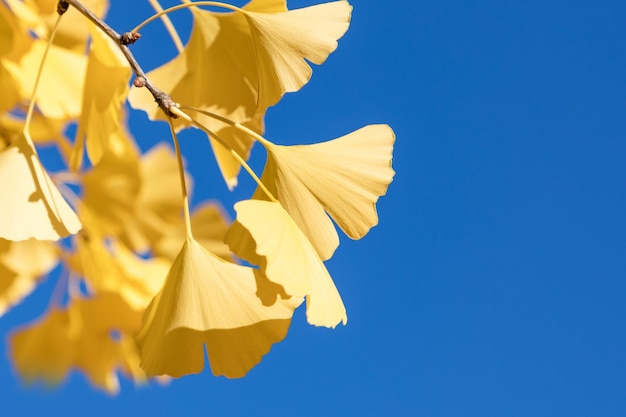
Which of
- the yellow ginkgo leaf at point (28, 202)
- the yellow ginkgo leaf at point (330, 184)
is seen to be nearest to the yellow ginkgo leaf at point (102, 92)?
the yellow ginkgo leaf at point (28, 202)

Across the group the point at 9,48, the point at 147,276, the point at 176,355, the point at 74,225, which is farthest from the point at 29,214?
the point at 147,276

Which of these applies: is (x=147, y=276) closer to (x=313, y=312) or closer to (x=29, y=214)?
(x=29, y=214)

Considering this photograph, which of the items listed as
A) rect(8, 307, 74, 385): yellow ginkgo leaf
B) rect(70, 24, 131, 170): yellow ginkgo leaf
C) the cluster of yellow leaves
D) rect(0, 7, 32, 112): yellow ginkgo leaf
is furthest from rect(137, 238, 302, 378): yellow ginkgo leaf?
rect(8, 307, 74, 385): yellow ginkgo leaf

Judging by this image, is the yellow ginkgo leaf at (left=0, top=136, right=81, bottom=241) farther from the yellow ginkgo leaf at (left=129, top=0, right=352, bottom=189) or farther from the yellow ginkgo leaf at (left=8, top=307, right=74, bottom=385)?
the yellow ginkgo leaf at (left=8, top=307, right=74, bottom=385)

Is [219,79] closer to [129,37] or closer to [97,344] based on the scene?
[129,37]

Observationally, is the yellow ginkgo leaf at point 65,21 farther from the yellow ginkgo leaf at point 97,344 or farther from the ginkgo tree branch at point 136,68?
the yellow ginkgo leaf at point 97,344

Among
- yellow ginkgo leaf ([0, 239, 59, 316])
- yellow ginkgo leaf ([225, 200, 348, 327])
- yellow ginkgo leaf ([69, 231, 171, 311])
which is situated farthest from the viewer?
yellow ginkgo leaf ([69, 231, 171, 311])
